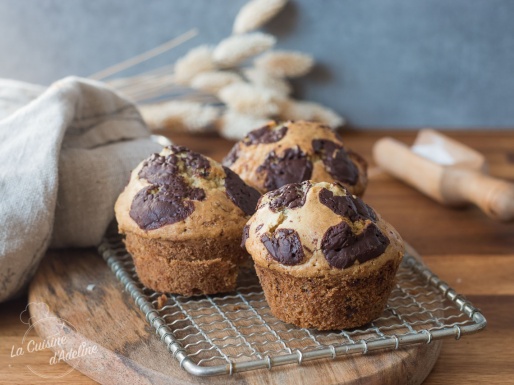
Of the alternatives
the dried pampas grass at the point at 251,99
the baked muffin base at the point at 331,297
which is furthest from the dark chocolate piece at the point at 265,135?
the dried pampas grass at the point at 251,99

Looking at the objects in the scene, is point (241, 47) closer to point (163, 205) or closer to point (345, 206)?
point (163, 205)

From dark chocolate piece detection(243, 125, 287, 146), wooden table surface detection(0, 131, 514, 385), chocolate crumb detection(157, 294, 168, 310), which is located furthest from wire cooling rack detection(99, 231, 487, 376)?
dark chocolate piece detection(243, 125, 287, 146)

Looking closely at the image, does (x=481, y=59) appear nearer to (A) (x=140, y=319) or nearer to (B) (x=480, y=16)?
(B) (x=480, y=16)

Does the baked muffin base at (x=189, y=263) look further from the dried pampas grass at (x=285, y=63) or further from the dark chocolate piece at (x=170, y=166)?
the dried pampas grass at (x=285, y=63)

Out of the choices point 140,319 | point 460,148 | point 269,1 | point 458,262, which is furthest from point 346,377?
point 269,1

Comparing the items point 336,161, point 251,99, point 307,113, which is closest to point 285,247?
point 336,161
